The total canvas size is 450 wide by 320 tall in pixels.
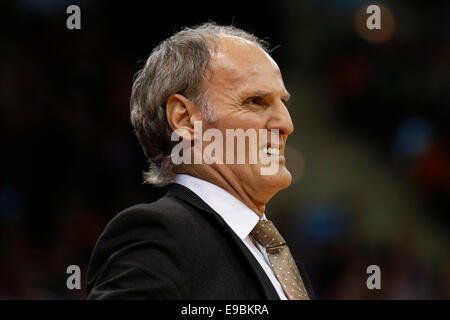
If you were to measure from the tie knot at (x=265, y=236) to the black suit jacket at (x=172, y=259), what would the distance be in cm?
12

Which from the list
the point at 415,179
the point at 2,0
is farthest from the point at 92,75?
the point at 415,179

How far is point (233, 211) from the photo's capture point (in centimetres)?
141

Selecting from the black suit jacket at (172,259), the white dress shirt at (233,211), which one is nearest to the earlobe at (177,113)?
the white dress shirt at (233,211)

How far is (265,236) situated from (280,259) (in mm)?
61

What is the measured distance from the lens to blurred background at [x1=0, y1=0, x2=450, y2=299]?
3.12m

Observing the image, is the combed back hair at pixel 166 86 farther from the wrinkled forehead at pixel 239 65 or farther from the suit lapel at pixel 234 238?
the suit lapel at pixel 234 238

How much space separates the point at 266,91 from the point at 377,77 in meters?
2.50

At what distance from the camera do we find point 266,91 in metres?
1.47

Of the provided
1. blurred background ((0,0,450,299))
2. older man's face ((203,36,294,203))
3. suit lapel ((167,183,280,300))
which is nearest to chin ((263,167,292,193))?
older man's face ((203,36,294,203))

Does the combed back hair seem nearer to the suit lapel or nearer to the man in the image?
the man

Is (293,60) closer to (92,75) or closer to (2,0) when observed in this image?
(92,75)

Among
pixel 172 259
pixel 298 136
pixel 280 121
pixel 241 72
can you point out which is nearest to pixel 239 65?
pixel 241 72

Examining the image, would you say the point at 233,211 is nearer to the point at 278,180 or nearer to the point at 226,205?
the point at 226,205

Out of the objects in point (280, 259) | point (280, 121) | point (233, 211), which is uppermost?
point (280, 121)
